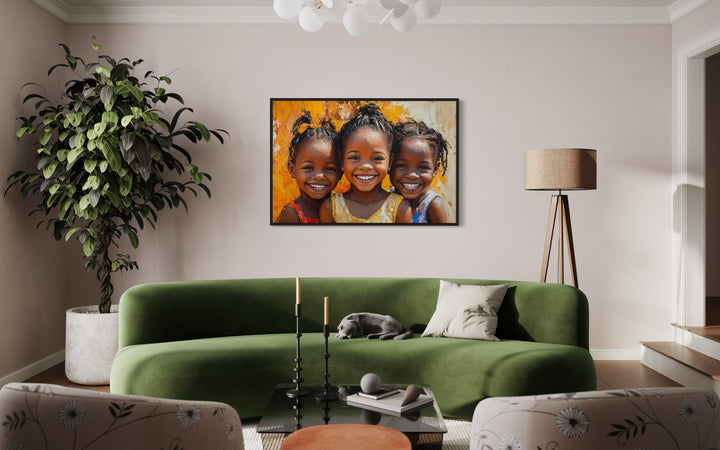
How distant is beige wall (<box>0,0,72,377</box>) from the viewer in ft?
12.9

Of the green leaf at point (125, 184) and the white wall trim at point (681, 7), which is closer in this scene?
the green leaf at point (125, 184)

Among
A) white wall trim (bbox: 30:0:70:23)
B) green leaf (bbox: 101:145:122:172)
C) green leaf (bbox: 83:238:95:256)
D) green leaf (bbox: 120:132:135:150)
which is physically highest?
white wall trim (bbox: 30:0:70:23)

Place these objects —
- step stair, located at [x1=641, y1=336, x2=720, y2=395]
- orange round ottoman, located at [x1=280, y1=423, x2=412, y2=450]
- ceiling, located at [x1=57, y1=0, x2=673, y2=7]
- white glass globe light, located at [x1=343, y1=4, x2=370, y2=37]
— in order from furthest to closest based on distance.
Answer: ceiling, located at [x1=57, y1=0, x2=673, y2=7], step stair, located at [x1=641, y1=336, x2=720, y2=395], white glass globe light, located at [x1=343, y1=4, x2=370, y2=37], orange round ottoman, located at [x1=280, y1=423, x2=412, y2=450]

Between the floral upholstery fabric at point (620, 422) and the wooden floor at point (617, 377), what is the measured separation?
2.96 meters

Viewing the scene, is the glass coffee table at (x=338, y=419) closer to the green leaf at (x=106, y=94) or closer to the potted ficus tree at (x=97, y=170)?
the potted ficus tree at (x=97, y=170)

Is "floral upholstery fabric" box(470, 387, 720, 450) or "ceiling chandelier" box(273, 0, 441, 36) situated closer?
"floral upholstery fabric" box(470, 387, 720, 450)

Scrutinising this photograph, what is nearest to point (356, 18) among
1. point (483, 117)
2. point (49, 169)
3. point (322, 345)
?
point (322, 345)

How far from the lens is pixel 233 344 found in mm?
3168

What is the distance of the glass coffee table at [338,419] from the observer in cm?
215

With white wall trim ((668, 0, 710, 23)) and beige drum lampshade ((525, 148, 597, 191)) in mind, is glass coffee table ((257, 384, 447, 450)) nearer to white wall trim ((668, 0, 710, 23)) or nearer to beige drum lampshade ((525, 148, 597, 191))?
beige drum lampshade ((525, 148, 597, 191))

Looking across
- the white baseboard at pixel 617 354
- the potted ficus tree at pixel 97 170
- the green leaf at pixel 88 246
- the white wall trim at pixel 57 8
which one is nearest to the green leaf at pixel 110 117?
the potted ficus tree at pixel 97 170

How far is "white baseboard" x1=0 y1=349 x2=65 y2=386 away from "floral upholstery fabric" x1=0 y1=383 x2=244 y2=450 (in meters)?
3.27

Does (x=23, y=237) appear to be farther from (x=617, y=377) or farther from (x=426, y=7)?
(x=617, y=377)

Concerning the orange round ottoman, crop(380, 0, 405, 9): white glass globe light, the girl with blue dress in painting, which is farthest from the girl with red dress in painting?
the orange round ottoman
